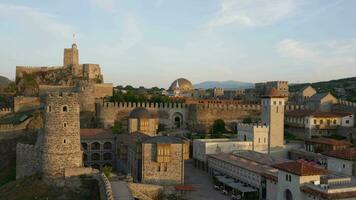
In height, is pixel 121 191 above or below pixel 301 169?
below

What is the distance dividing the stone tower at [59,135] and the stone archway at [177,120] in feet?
88.9

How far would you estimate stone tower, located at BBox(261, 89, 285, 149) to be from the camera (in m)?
39.4

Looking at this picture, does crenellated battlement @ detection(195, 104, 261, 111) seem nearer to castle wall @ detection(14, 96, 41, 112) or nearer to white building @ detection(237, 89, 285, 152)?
white building @ detection(237, 89, 285, 152)

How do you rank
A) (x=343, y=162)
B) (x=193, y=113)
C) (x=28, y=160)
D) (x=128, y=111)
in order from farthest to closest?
(x=193, y=113) → (x=128, y=111) → (x=28, y=160) → (x=343, y=162)

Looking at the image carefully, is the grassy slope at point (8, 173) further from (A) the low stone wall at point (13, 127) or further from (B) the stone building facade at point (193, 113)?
(B) the stone building facade at point (193, 113)

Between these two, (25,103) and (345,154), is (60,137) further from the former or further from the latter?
(25,103)

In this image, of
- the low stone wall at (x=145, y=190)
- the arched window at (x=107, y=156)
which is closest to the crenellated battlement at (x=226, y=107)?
the arched window at (x=107, y=156)

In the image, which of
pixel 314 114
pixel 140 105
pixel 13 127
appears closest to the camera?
pixel 13 127

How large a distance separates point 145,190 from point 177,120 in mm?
26442

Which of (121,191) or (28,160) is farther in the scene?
(28,160)

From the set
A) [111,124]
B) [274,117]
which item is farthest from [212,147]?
[111,124]

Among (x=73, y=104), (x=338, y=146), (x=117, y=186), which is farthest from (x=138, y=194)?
(x=338, y=146)

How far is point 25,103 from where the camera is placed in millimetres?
51250

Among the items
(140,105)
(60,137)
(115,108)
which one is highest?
(140,105)
